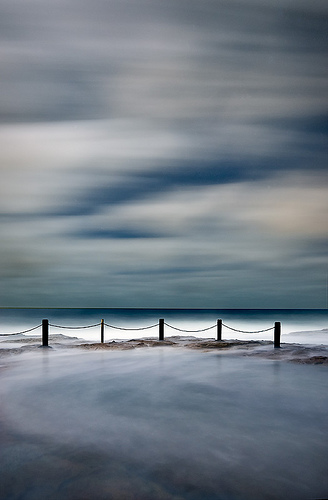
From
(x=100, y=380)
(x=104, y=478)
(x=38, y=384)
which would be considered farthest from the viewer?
(x=100, y=380)

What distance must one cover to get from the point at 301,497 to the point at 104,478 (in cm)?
212

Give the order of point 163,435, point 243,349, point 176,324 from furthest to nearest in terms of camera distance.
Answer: point 176,324
point 243,349
point 163,435

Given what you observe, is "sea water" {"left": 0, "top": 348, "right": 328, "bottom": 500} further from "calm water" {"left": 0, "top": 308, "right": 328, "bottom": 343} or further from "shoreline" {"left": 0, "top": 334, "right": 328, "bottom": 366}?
"calm water" {"left": 0, "top": 308, "right": 328, "bottom": 343}

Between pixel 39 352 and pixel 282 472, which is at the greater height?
pixel 282 472

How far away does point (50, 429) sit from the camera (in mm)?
5707

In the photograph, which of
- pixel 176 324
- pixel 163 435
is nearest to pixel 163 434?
pixel 163 435

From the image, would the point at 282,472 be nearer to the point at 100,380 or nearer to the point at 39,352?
the point at 100,380

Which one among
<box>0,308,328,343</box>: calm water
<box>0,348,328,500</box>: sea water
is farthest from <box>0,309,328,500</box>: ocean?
<box>0,308,328,343</box>: calm water

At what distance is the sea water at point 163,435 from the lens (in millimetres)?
3943

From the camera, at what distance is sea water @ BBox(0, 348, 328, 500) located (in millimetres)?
3943

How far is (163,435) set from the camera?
17.9ft

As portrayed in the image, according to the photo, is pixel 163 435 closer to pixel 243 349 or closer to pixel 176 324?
pixel 243 349

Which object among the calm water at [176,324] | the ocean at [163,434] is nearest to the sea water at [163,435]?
the ocean at [163,434]

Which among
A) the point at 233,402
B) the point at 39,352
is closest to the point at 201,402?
A: the point at 233,402
